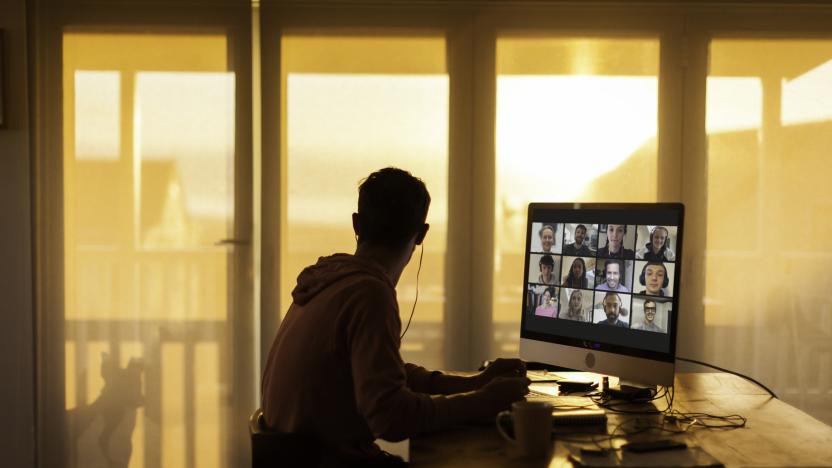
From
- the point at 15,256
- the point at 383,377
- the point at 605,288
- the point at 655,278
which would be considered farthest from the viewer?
the point at 15,256

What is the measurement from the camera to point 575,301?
1.99m

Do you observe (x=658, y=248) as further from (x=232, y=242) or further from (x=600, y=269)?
(x=232, y=242)

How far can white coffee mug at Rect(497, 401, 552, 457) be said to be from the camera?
147 centimetres

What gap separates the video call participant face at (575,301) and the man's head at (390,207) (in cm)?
55

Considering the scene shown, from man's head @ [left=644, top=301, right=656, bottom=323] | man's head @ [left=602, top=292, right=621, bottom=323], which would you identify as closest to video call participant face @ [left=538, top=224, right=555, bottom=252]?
man's head @ [left=602, top=292, right=621, bottom=323]

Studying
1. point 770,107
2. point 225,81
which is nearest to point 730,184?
point 770,107

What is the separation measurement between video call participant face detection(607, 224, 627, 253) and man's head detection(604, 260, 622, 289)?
0.11 ft

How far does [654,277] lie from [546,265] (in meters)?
0.33

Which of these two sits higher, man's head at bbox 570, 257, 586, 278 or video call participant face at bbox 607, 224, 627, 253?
video call participant face at bbox 607, 224, 627, 253

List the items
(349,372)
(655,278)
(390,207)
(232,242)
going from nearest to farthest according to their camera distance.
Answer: (349,372), (390,207), (655,278), (232,242)

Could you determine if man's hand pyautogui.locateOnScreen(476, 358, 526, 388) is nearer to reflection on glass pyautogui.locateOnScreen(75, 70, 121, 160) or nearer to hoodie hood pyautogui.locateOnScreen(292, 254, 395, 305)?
Result: hoodie hood pyautogui.locateOnScreen(292, 254, 395, 305)

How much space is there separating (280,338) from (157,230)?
2006 mm

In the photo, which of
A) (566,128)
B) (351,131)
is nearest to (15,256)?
(351,131)

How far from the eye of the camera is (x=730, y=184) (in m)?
3.46
